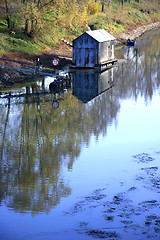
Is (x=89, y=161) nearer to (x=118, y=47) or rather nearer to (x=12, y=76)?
(x=12, y=76)

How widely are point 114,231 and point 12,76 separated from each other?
28.1 metres

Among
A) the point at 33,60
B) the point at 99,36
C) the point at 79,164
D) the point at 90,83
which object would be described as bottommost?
the point at 79,164

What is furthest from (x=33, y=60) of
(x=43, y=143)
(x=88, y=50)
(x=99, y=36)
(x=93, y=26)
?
(x=93, y=26)

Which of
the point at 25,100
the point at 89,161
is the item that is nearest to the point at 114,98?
the point at 25,100

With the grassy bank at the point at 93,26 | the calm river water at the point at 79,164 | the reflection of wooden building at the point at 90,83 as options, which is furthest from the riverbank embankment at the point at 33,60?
the reflection of wooden building at the point at 90,83

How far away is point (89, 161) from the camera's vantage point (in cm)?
2145

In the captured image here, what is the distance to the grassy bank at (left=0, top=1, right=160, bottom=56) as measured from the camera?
157ft

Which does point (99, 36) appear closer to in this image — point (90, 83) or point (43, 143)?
point (90, 83)

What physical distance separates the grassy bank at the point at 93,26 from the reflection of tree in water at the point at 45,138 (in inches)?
503

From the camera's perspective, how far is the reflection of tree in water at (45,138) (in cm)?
1772

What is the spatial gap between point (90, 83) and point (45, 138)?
18247mm

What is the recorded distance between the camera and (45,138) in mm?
24734

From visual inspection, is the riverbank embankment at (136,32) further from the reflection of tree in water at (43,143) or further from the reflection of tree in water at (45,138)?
the reflection of tree in water at (43,143)

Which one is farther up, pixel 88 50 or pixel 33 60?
pixel 88 50
